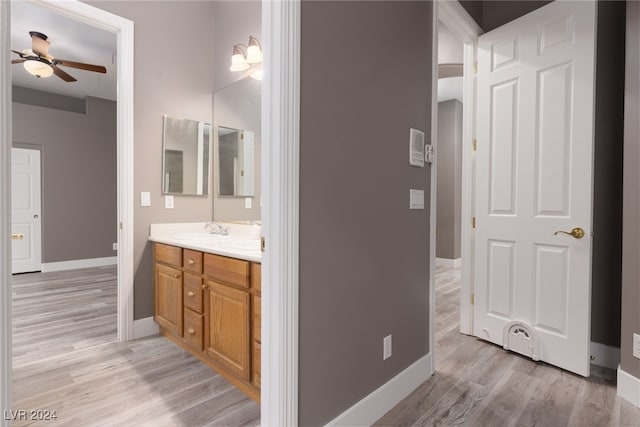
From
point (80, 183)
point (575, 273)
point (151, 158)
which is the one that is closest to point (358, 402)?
point (575, 273)

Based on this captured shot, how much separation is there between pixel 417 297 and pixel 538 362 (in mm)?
1071

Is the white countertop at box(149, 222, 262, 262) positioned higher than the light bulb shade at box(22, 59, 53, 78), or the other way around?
the light bulb shade at box(22, 59, 53, 78)

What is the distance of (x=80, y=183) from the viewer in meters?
5.71

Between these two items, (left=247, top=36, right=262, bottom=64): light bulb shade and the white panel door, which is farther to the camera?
(left=247, top=36, right=262, bottom=64): light bulb shade

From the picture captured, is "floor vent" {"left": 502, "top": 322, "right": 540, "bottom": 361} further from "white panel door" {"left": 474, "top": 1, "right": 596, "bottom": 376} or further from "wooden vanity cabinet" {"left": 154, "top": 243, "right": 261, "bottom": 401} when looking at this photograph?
"wooden vanity cabinet" {"left": 154, "top": 243, "right": 261, "bottom": 401}

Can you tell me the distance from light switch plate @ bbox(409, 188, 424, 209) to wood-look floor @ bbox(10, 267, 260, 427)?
1.38 meters

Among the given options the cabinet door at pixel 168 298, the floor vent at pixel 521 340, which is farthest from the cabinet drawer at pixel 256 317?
the floor vent at pixel 521 340

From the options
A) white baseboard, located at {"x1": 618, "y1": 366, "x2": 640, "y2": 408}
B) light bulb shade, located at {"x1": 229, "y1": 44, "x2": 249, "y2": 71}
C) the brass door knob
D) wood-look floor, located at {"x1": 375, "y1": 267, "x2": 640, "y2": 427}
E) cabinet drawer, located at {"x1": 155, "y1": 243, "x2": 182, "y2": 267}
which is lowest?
wood-look floor, located at {"x1": 375, "y1": 267, "x2": 640, "y2": 427}

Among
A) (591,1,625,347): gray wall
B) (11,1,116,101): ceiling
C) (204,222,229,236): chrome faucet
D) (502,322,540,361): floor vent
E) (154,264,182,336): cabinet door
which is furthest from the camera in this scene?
(11,1,116,101): ceiling

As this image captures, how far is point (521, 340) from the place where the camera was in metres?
2.32

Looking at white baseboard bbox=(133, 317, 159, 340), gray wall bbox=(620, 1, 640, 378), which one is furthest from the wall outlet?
white baseboard bbox=(133, 317, 159, 340)

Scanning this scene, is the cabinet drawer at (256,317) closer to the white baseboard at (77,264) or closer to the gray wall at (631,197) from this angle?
the gray wall at (631,197)

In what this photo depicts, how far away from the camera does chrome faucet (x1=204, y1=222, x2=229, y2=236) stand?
3.00m

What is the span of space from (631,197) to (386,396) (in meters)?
1.67
